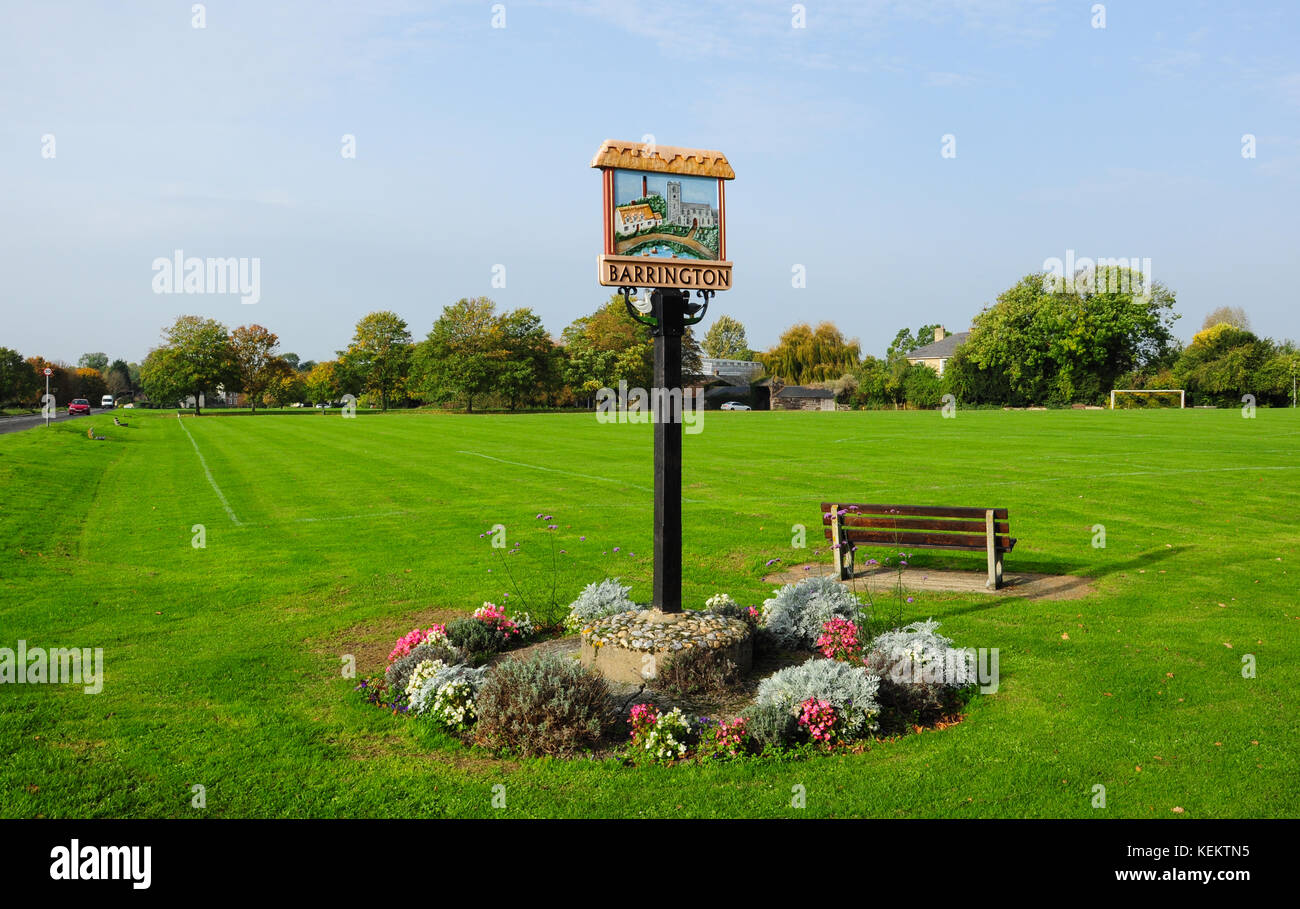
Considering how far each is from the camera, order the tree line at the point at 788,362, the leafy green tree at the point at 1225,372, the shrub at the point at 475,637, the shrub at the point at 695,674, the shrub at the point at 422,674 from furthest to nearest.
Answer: the tree line at the point at 788,362 → the leafy green tree at the point at 1225,372 → the shrub at the point at 475,637 → the shrub at the point at 695,674 → the shrub at the point at 422,674

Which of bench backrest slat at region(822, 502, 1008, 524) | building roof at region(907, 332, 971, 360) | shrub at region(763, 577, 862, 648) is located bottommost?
shrub at region(763, 577, 862, 648)

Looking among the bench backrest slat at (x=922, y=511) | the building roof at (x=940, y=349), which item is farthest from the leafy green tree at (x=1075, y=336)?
the bench backrest slat at (x=922, y=511)

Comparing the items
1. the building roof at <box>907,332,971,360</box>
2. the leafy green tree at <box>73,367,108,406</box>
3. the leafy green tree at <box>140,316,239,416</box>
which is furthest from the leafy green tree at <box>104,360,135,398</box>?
the building roof at <box>907,332,971,360</box>

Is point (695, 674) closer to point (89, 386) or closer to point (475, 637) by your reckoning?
point (475, 637)

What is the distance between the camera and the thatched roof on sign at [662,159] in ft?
24.7

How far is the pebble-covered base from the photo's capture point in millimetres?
7352

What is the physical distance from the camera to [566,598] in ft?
34.8

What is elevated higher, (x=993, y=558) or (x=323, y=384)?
(x=323, y=384)

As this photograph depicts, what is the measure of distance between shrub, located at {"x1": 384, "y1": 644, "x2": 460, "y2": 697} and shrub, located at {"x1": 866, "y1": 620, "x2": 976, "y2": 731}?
3853 millimetres

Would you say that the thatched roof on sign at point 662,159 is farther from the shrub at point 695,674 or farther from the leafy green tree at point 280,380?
the leafy green tree at point 280,380

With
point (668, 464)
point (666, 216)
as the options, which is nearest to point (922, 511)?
point (668, 464)

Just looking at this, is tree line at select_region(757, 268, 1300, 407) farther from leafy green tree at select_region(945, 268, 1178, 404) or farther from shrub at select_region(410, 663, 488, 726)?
shrub at select_region(410, 663, 488, 726)

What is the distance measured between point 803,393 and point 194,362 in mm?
75104

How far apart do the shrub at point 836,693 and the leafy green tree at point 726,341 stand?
16113 centimetres
